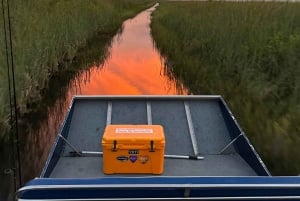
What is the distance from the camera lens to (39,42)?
8961mm

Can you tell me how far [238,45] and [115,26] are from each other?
497 inches

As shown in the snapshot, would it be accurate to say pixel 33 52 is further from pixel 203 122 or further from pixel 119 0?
pixel 119 0

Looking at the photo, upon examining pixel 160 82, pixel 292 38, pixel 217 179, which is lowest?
pixel 160 82

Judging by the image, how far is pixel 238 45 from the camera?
360 inches

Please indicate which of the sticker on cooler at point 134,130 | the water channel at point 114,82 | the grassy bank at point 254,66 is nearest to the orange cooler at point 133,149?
the sticker on cooler at point 134,130

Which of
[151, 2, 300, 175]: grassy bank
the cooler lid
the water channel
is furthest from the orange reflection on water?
the cooler lid

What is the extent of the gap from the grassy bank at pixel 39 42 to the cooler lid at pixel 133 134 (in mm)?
2837

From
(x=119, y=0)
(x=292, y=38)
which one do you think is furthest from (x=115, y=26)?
(x=292, y=38)

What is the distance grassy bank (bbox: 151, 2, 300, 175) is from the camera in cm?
564

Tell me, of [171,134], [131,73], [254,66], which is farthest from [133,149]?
[131,73]

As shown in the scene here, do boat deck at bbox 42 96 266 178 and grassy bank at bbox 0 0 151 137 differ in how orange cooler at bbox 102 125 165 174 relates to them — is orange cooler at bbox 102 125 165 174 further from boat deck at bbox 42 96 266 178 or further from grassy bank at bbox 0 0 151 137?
grassy bank at bbox 0 0 151 137

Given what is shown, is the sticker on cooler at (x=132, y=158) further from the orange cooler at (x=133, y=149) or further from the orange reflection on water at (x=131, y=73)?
the orange reflection on water at (x=131, y=73)

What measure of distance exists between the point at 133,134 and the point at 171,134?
5.80 ft

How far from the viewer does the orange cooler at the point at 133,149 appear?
385cm
